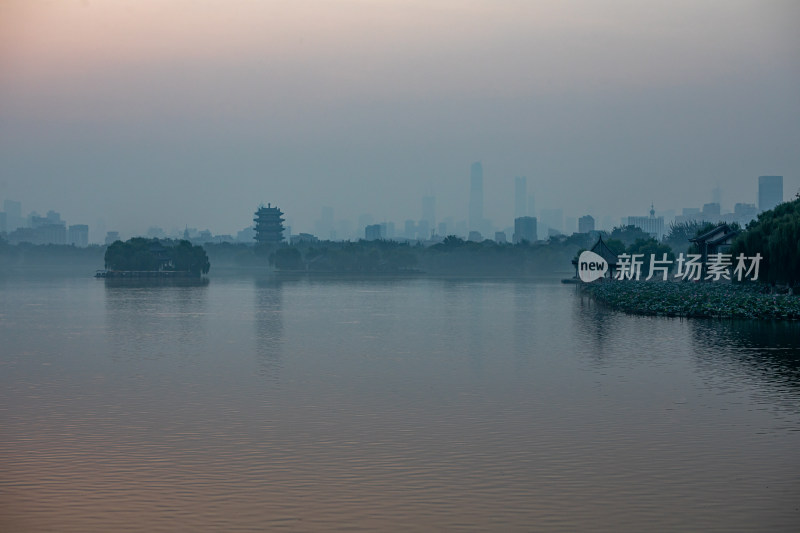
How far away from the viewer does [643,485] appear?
566 inches

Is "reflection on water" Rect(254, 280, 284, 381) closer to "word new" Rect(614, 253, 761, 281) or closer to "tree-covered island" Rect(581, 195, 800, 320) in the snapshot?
"tree-covered island" Rect(581, 195, 800, 320)

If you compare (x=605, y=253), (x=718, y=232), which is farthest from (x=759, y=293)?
(x=605, y=253)

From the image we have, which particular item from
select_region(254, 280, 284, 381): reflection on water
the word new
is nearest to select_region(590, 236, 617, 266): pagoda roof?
the word new

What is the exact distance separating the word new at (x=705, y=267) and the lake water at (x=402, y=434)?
2271 cm

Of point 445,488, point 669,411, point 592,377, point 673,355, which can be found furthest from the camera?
point 673,355

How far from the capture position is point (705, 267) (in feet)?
259

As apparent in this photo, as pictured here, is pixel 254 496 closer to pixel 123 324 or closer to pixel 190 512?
pixel 190 512

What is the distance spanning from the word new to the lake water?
22706 mm

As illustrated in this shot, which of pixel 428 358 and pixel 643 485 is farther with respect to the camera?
pixel 428 358

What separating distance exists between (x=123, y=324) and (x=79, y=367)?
1852cm

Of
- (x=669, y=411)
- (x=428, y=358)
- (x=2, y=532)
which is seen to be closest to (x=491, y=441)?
(x=669, y=411)

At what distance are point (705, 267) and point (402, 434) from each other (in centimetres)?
6586

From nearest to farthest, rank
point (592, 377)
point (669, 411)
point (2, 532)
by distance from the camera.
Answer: point (2, 532) < point (669, 411) < point (592, 377)

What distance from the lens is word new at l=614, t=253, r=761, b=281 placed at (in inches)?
2384
